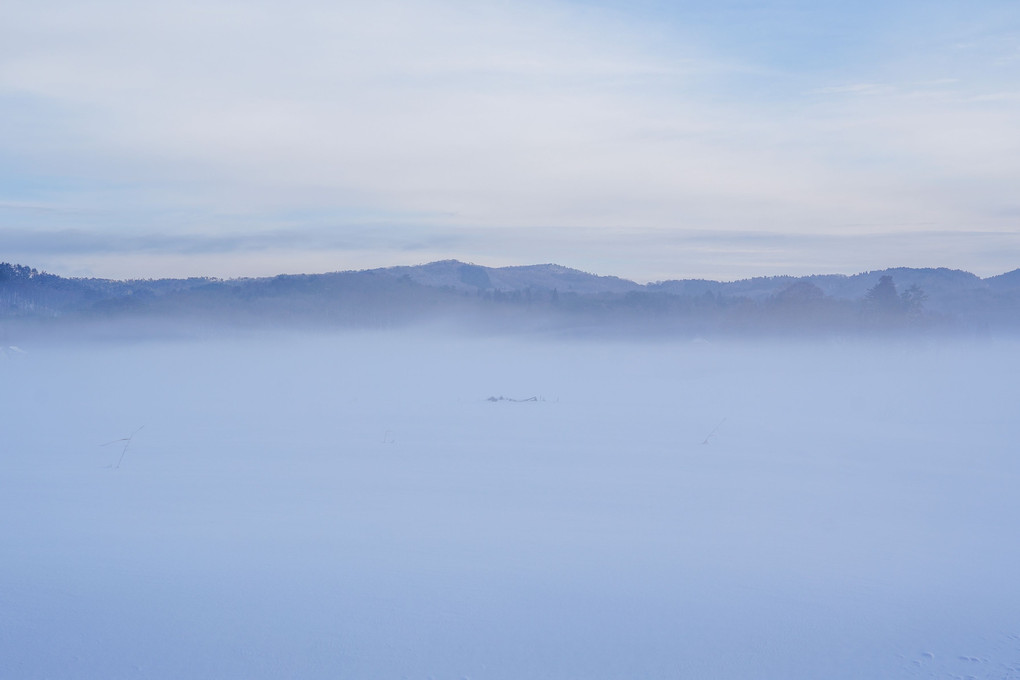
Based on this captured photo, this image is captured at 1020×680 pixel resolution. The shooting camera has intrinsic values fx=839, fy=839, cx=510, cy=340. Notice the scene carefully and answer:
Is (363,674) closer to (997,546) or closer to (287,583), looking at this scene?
(287,583)

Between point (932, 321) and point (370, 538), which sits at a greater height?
point (932, 321)

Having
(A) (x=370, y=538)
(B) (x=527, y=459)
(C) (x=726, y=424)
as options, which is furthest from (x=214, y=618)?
(C) (x=726, y=424)

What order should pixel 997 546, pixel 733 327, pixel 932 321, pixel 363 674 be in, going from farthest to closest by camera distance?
pixel 733 327, pixel 932 321, pixel 997 546, pixel 363 674

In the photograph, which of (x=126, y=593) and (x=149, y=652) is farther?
(x=126, y=593)

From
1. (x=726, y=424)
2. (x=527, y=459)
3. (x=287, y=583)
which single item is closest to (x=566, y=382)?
(x=726, y=424)

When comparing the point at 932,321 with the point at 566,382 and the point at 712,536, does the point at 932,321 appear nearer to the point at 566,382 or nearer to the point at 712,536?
the point at 566,382

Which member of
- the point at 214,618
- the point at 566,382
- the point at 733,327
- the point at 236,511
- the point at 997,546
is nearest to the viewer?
the point at 214,618
